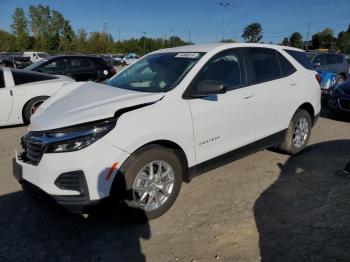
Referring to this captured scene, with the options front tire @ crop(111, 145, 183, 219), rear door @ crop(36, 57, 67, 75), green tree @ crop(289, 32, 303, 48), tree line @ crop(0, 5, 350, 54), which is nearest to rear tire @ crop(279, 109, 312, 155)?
front tire @ crop(111, 145, 183, 219)

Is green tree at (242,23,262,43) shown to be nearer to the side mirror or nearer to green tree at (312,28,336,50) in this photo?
green tree at (312,28,336,50)

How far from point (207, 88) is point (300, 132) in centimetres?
256

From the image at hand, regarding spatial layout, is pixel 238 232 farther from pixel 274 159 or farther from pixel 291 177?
pixel 274 159

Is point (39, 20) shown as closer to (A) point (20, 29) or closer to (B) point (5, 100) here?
(A) point (20, 29)

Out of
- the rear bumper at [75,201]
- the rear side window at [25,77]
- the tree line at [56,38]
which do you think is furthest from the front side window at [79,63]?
the tree line at [56,38]

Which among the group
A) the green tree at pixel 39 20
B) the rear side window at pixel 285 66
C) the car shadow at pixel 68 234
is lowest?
the car shadow at pixel 68 234

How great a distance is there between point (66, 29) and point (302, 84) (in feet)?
253

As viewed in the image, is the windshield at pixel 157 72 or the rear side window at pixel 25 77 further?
the rear side window at pixel 25 77

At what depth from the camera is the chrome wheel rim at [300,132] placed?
5637 mm

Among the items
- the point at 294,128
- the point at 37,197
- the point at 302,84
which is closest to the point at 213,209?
the point at 37,197

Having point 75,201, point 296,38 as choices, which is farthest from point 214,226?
point 296,38

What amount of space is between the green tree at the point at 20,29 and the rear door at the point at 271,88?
75194 millimetres

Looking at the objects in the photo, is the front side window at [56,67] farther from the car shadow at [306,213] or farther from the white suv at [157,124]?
the car shadow at [306,213]

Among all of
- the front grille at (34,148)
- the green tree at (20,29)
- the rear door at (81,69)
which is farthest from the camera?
the green tree at (20,29)
